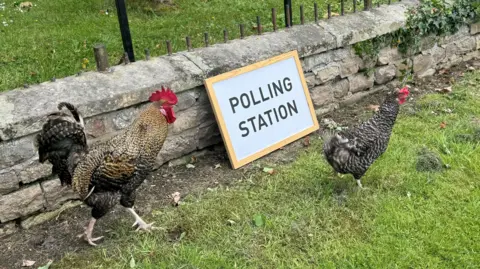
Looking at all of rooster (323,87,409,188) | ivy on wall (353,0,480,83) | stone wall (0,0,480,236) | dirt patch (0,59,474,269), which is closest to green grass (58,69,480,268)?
dirt patch (0,59,474,269)

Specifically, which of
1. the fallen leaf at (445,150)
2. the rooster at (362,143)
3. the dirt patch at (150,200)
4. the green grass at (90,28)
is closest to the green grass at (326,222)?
the fallen leaf at (445,150)

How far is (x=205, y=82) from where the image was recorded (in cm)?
411

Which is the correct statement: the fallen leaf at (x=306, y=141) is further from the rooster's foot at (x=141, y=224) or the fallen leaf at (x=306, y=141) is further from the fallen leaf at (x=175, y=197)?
the rooster's foot at (x=141, y=224)

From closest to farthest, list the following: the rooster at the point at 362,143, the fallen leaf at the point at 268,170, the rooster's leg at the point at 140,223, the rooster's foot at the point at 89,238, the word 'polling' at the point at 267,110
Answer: the rooster's foot at the point at 89,238 < the rooster's leg at the point at 140,223 < the rooster at the point at 362,143 < the fallen leaf at the point at 268,170 < the word 'polling' at the point at 267,110

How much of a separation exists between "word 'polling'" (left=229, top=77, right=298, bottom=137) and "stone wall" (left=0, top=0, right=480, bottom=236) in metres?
0.29

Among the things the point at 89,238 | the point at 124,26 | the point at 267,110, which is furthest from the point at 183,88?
the point at 89,238

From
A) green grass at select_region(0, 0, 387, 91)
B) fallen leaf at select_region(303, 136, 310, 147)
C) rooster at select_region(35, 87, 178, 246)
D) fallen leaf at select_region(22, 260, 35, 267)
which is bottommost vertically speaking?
fallen leaf at select_region(22, 260, 35, 267)

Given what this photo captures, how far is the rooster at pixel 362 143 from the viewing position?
3.63 metres

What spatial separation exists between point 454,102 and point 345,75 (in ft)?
4.17

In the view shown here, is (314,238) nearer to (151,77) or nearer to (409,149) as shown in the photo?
(409,149)

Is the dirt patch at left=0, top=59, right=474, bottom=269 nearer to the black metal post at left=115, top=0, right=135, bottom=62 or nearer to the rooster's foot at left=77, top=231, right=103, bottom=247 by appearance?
the rooster's foot at left=77, top=231, right=103, bottom=247

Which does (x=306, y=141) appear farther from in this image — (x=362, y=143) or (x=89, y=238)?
(x=89, y=238)

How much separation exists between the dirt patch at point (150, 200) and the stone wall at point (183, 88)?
4.7 inches

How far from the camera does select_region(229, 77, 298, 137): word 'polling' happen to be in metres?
4.35
